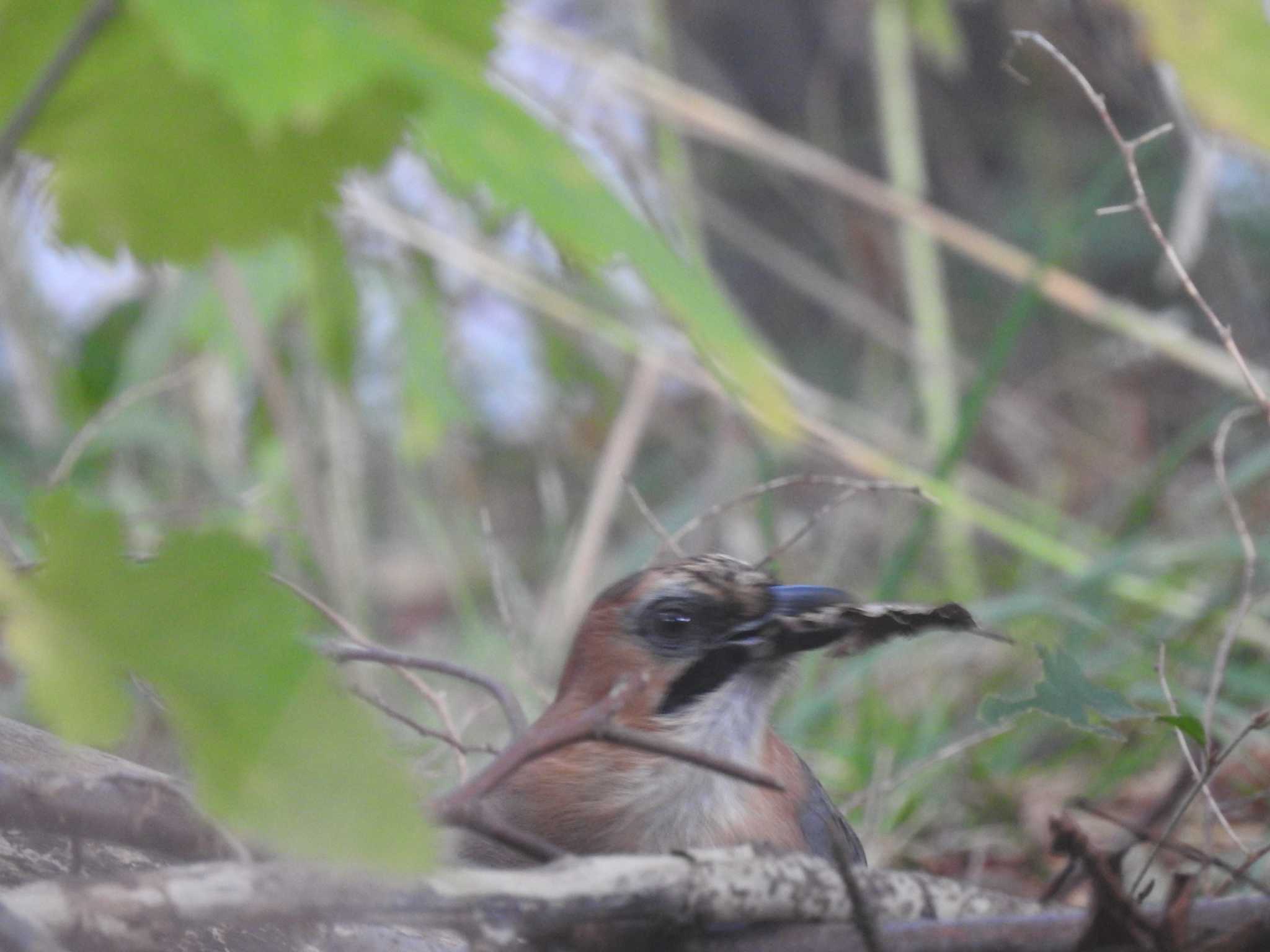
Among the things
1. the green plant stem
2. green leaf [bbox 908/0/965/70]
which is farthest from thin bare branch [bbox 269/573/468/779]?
green leaf [bbox 908/0/965/70]

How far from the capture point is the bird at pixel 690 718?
1.89 meters

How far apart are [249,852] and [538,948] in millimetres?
250

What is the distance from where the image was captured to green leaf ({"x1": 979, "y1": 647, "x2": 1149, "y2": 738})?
1.54 meters

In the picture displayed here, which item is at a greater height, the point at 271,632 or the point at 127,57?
the point at 127,57

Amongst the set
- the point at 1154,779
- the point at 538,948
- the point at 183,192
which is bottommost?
the point at 1154,779

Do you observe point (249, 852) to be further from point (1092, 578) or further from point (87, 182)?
point (1092, 578)

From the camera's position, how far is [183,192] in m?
1.15

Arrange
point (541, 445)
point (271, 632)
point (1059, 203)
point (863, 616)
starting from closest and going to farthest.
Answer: point (271, 632) < point (863, 616) < point (541, 445) < point (1059, 203)

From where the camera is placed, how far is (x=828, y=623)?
1.82 meters

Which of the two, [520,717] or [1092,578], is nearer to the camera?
[520,717]

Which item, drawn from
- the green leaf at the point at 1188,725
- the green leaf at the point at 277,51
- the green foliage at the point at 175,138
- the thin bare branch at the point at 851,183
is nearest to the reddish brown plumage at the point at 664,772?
the green leaf at the point at 1188,725

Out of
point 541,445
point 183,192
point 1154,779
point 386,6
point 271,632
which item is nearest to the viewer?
point 271,632

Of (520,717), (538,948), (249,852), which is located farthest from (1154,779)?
(249,852)

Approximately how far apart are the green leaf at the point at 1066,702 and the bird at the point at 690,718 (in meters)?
0.15
